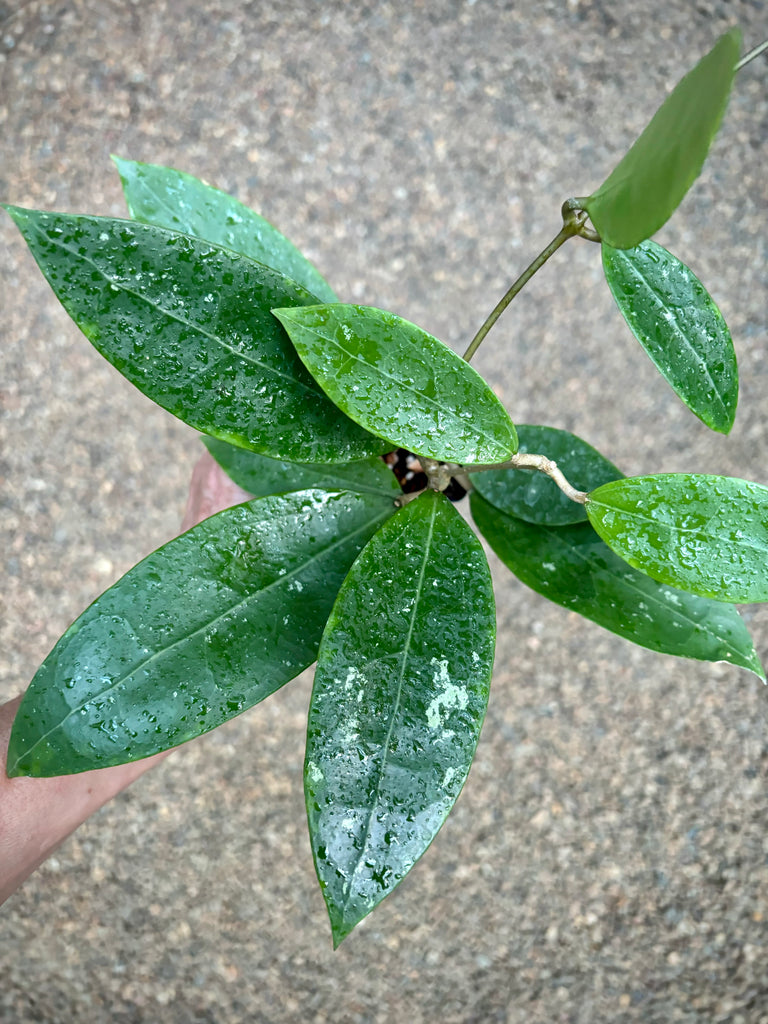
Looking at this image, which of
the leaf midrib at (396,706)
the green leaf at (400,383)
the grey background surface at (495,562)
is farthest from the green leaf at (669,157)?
the grey background surface at (495,562)

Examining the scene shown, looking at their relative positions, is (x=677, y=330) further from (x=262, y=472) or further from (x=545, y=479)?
(x=262, y=472)

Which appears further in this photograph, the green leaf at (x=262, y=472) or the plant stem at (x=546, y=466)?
the green leaf at (x=262, y=472)

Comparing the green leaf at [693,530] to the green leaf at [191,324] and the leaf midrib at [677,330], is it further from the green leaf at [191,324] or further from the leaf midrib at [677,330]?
the green leaf at [191,324]

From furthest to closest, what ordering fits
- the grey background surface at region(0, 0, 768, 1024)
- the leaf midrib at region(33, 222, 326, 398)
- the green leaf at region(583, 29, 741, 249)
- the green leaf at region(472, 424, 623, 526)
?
the grey background surface at region(0, 0, 768, 1024), the green leaf at region(472, 424, 623, 526), the leaf midrib at region(33, 222, 326, 398), the green leaf at region(583, 29, 741, 249)

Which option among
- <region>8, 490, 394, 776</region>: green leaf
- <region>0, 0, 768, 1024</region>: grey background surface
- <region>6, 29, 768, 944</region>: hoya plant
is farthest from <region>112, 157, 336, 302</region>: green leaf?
<region>0, 0, 768, 1024</region>: grey background surface

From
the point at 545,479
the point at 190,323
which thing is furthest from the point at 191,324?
the point at 545,479

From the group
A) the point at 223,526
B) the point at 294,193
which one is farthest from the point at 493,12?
the point at 223,526

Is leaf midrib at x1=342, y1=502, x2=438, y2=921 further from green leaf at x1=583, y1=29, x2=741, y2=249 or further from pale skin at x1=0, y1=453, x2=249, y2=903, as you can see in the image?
pale skin at x1=0, y1=453, x2=249, y2=903
